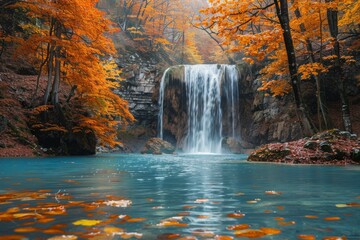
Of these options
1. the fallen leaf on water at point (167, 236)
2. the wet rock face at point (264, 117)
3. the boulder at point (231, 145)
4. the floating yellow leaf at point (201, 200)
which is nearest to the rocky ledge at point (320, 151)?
the floating yellow leaf at point (201, 200)

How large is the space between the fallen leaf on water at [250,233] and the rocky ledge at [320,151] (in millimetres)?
8040

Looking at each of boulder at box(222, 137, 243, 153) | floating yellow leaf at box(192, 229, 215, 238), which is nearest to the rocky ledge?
floating yellow leaf at box(192, 229, 215, 238)

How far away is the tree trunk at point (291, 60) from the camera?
34.2ft

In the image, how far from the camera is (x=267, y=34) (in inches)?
397

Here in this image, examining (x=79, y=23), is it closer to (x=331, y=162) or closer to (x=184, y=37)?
(x=331, y=162)

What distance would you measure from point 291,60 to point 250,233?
379 inches

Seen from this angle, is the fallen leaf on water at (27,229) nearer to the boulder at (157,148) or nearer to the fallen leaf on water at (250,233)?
the fallen leaf on water at (250,233)

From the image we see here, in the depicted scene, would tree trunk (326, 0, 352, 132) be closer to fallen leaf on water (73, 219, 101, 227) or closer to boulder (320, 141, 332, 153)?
boulder (320, 141, 332, 153)

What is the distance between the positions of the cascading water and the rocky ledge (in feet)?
53.3

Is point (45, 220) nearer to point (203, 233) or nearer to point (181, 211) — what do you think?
point (181, 211)

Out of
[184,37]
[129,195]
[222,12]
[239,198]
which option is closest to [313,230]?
[239,198]

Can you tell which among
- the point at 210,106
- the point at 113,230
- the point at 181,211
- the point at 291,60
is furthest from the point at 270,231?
the point at 210,106

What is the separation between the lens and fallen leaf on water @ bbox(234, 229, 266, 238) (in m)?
2.02

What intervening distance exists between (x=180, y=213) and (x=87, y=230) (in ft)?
2.77
